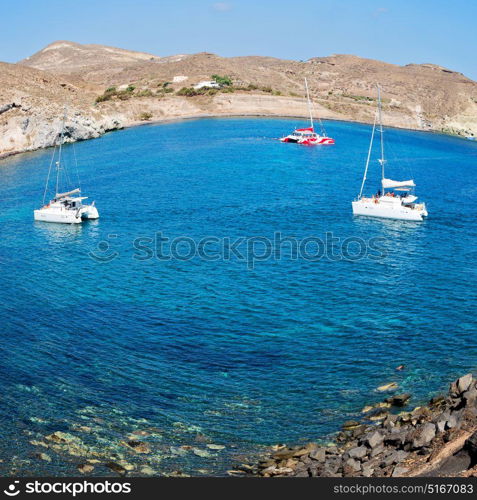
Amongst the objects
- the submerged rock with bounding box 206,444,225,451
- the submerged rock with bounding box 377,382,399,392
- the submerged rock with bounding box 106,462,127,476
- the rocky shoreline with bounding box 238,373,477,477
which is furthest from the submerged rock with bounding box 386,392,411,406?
the submerged rock with bounding box 106,462,127,476

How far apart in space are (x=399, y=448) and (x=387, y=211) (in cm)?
6206

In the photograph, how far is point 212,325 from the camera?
5253 centimetres

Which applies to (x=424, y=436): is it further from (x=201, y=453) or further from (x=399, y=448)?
(x=201, y=453)

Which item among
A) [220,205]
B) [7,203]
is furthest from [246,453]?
[7,203]

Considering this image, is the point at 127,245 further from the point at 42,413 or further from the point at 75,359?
the point at 42,413

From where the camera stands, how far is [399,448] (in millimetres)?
32188

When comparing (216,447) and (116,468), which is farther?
(216,447)

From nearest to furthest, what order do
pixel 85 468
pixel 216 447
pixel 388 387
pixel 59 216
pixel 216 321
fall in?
pixel 85 468, pixel 216 447, pixel 388 387, pixel 216 321, pixel 59 216

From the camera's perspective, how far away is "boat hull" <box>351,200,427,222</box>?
89125 millimetres

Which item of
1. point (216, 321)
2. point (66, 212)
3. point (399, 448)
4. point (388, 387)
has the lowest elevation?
point (399, 448)

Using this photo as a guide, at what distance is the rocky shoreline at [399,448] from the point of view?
28500mm

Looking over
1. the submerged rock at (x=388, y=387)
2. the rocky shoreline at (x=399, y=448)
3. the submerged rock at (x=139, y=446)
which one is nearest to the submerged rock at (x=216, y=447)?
the rocky shoreline at (x=399, y=448)

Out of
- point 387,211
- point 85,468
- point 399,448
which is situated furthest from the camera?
point 387,211

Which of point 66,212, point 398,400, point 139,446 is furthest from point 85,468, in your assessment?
point 66,212
